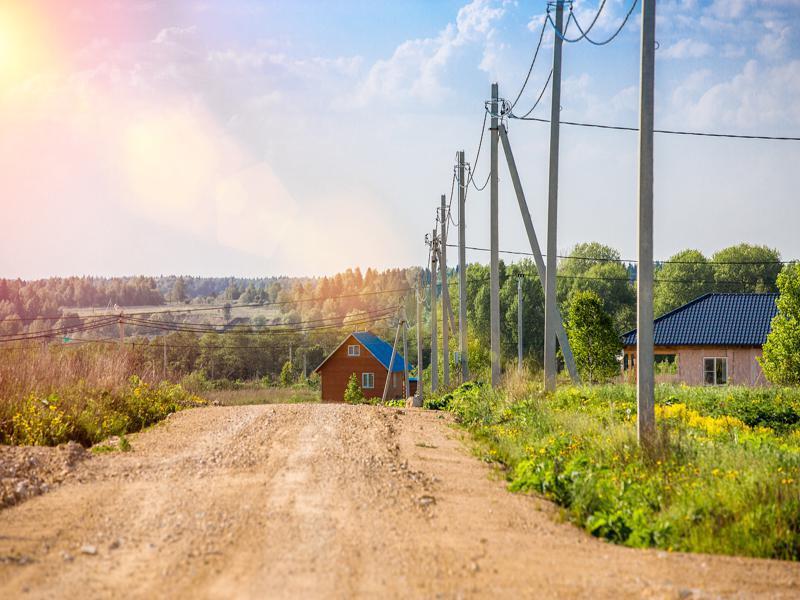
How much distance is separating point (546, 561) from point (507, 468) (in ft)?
13.2

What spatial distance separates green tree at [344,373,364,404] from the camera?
2115 inches

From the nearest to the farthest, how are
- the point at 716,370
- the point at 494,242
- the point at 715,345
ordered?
1. the point at 494,242
2. the point at 715,345
3. the point at 716,370

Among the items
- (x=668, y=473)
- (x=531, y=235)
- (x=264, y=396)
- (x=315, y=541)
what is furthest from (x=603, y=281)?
(x=315, y=541)

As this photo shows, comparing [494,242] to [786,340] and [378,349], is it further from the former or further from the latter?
[378,349]

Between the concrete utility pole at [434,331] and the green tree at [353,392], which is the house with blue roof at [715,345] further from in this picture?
the green tree at [353,392]

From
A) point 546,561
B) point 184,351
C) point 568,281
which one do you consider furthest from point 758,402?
point 184,351

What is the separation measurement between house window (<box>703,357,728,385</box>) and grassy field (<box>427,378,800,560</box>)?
2238cm

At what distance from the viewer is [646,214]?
9.70 meters

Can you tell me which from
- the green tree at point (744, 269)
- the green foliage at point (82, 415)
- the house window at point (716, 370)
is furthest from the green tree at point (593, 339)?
the green tree at point (744, 269)

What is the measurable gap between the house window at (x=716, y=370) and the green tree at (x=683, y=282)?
1273 inches

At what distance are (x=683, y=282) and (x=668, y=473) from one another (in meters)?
64.7

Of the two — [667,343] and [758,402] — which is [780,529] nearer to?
[758,402]

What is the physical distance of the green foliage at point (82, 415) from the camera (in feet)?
34.2

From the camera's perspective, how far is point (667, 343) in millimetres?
34875
